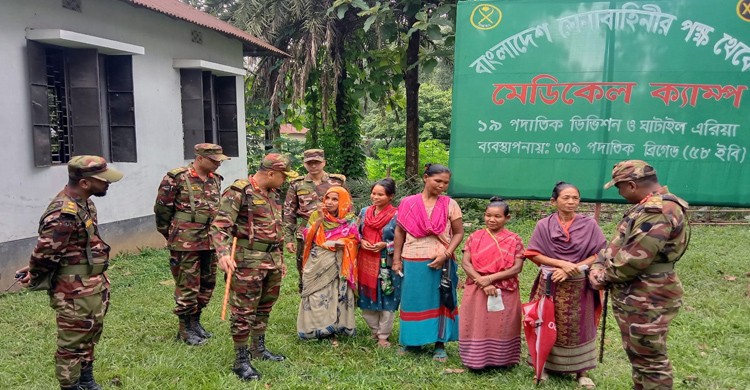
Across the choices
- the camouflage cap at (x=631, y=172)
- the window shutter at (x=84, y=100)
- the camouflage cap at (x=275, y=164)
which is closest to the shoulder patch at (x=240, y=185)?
the camouflage cap at (x=275, y=164)

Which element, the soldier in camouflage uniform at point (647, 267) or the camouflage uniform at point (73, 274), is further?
the camouflage uniform at point (73, 274)

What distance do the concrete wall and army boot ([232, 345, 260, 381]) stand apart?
3.79 meters

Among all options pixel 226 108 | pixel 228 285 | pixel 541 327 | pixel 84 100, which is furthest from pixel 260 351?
pixel 226 108

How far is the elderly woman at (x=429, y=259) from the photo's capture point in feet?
14.0

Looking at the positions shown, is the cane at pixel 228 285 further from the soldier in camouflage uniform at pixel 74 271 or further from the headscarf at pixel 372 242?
the headscarf at pixel 372 242

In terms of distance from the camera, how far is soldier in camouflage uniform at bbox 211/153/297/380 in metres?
3.96

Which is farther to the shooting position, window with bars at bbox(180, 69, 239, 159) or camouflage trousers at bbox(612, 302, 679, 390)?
window with bars at bbox(180, 69, 239, 159)

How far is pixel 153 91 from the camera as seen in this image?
28.1ft

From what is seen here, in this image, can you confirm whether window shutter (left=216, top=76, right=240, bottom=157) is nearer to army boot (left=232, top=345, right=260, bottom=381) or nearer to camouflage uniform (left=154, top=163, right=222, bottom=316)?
camouflage uniform (left=154, top=163, right=222, bottom=316)

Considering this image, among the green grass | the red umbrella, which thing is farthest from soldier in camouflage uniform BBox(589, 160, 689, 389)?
the green grass

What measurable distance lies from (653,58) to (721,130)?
3.22 ft

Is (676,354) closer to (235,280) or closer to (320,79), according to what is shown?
(235,280)

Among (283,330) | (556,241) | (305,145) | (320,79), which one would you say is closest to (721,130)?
(556,241)

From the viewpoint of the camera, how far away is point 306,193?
17.2 ft
